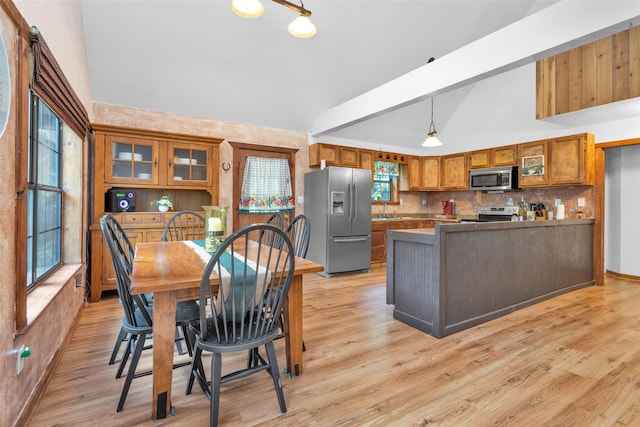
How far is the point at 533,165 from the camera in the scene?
5012mm

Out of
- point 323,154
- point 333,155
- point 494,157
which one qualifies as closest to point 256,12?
point 323,154

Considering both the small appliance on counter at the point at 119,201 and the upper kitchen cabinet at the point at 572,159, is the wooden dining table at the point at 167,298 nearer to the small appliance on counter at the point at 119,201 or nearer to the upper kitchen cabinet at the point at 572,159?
the small appliance on counter at the point at 119,201

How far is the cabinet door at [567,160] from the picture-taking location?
4.46 metres

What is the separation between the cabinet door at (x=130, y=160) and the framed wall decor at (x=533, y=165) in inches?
216

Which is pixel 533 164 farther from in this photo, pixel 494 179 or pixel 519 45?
pixel 519 45

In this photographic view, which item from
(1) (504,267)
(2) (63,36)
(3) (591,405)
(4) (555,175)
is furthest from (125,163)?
(4) (555,175)

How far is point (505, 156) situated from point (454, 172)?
983 millimetres

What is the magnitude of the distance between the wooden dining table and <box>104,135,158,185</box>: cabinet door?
7.40 ft

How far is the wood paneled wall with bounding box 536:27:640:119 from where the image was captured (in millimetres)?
3670

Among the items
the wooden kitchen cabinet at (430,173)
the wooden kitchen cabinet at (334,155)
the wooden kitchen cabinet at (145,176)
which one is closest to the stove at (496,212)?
the wooden kitchen cabinet at (430,173)

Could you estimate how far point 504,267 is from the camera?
312cm

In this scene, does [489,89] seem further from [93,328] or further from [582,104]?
[93,328]

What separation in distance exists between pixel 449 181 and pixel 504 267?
11.4ft

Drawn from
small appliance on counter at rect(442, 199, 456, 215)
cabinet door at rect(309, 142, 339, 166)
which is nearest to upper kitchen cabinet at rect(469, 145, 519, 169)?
small appliance on counter at rect(442, 199, 456, 215)
